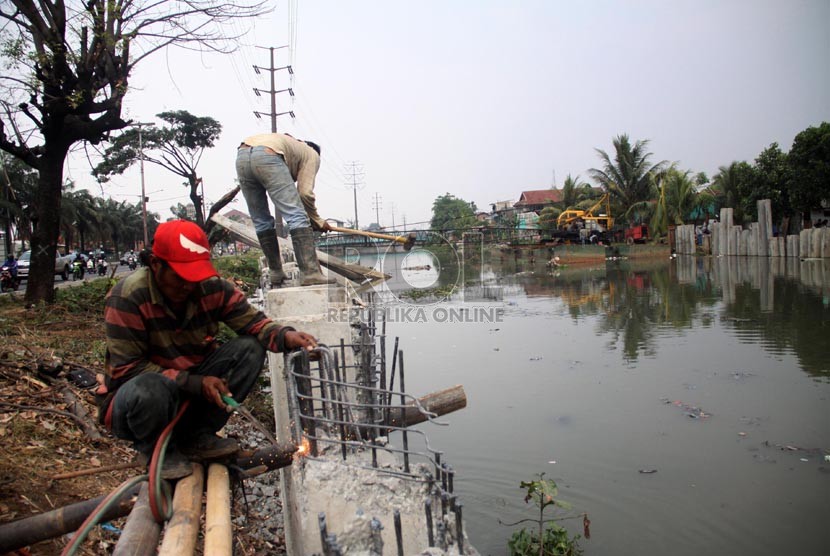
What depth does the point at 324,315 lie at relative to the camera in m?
3.82

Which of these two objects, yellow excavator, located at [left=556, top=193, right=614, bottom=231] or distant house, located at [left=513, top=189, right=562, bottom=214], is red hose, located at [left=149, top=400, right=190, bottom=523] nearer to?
yellow excavator, located at [left=556, top=193, right=614, bottom=231]

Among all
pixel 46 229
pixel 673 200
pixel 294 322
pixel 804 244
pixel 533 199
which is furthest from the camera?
pixel 533 199

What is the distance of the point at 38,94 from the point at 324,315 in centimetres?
698

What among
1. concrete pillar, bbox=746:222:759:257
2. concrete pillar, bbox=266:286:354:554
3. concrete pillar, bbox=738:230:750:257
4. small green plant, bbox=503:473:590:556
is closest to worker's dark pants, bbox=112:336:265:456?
concrete pillar, bbox=266:286:354:554

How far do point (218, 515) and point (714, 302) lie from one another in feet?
46.9

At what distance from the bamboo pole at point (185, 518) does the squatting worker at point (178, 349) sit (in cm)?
7

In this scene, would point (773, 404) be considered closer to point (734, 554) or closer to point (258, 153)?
point (734, 554)

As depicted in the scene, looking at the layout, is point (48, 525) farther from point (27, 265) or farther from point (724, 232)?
point (724, 232)

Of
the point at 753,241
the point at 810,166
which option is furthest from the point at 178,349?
the point at 753,241

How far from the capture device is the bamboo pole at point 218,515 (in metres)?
1.71

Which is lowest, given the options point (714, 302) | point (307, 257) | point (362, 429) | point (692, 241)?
point (714, 302)

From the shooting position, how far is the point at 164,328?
2.52 metres

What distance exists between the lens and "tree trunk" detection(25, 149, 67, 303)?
8.48 m

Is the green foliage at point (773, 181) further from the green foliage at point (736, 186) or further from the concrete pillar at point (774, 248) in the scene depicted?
the concrete pillar at point (774, 248)
